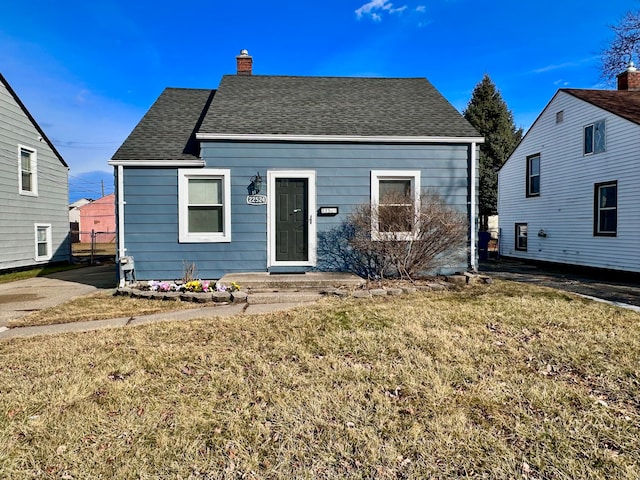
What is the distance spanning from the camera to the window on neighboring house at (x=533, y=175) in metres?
13.5

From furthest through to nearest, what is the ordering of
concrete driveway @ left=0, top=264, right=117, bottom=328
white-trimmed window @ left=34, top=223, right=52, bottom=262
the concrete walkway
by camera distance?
white-trimmed window @ left=34, top=223, right=52, bottom=262 → concrete driveway @ left=0, top=264, right=117, bottom=328 → the concrete walkway

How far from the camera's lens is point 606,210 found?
412 inches

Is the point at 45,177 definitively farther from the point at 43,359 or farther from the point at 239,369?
the point at 239,369

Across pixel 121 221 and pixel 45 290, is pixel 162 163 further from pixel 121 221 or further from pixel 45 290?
pixel 45 290

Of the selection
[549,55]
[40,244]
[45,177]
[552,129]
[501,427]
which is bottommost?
[501,427]

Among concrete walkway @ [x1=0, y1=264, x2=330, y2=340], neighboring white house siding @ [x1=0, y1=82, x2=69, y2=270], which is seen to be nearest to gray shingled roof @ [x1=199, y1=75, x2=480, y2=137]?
concrete walkway @ [x1=0, y1=264, x2=330, y2=340]

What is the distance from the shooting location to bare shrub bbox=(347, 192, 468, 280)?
7043 millimetres

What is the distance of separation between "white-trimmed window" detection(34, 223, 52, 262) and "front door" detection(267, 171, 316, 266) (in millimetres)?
9317

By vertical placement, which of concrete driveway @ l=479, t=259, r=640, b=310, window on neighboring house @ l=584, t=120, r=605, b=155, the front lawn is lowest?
the front lawn

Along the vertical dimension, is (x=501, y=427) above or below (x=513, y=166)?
below

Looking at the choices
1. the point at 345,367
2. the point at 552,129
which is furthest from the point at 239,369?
the point at 552,129

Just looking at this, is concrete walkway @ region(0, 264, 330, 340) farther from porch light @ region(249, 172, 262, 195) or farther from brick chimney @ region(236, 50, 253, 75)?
brick chimney @ region(236, 50, 253, 75)

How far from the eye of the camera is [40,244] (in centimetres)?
1202

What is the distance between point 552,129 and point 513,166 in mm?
2352
